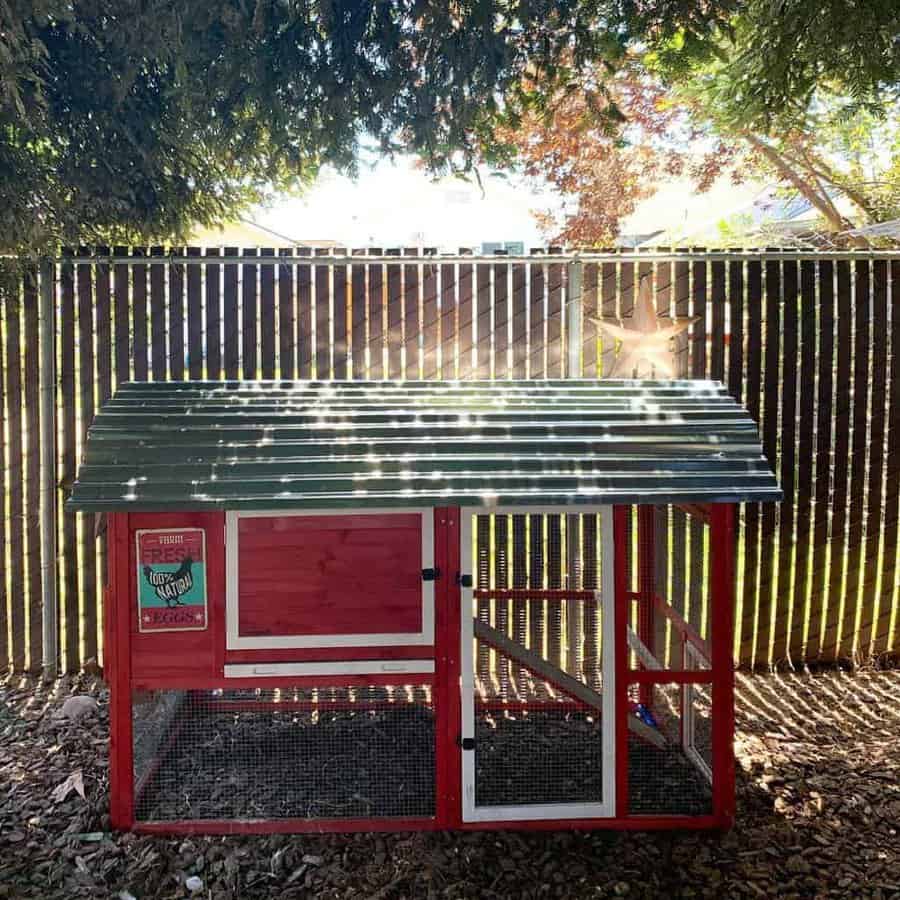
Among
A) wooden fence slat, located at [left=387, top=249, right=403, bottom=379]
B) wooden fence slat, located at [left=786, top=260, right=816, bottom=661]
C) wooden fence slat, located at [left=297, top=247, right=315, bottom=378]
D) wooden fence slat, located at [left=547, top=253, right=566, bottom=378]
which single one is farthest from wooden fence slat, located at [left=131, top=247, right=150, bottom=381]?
wooden fence slat, located at [left=786, top=260, right=816, bottom=661]

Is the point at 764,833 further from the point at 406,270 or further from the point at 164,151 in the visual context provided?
the point at 164,151

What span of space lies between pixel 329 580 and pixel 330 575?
0.07 feet

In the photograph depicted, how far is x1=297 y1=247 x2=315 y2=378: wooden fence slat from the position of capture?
5.39 meters

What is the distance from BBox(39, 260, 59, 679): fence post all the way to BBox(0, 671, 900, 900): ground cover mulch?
3.67 feet

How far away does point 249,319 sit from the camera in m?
5.40

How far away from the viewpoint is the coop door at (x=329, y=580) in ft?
12.2

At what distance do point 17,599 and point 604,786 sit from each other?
12.6ft

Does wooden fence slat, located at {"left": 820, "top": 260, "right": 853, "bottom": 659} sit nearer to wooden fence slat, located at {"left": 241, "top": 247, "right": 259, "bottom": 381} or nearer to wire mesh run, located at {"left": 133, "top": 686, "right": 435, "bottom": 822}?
wire mesh run, located at {"left": 133, "top": 686, "right": 435, "bottom": 822}

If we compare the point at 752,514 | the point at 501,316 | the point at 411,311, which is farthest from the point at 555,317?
the point at 752,514

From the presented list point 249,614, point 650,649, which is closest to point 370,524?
point 249,614

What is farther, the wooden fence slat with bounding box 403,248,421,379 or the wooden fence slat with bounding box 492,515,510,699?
the wooden fence slat with bounding box 403,248,421,379

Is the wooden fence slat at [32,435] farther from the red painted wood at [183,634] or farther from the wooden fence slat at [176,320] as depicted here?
the red painted wood at [183,634]

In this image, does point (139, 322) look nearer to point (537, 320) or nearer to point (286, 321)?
point (286, 321)

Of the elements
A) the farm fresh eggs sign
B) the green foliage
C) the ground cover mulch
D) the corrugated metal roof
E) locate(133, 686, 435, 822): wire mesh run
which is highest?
the green foliage
